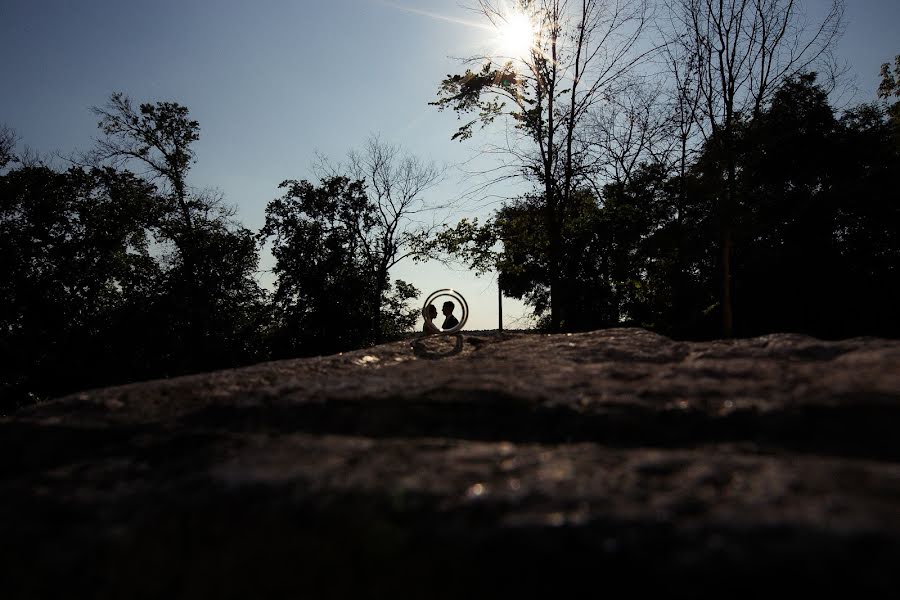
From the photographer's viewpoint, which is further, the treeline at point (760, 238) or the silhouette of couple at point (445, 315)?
the treeline at point (760, 238)

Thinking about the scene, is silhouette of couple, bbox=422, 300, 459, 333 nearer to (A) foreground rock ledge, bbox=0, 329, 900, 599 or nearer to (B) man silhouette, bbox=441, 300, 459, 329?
(B) man silhouette, bbox=441, 300, 459, 329

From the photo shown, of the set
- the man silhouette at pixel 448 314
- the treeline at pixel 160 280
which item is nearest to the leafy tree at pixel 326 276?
the treeline at pixel 160 280

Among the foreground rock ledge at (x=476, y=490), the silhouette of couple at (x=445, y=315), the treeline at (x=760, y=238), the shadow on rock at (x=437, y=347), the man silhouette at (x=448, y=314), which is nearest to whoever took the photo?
the foreground rock ledge at (x=476, y=490)

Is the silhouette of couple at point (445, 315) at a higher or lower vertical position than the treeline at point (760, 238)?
lower

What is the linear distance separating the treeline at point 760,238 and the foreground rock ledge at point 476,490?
12.3 m

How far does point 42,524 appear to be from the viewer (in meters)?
1.20

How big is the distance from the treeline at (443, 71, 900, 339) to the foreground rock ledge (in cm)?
1229

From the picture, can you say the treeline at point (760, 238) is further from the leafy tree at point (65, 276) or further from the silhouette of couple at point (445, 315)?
the leafy tree at point (65, 276)

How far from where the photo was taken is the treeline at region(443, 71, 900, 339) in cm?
1496

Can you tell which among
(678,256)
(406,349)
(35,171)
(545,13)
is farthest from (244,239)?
(406,349)

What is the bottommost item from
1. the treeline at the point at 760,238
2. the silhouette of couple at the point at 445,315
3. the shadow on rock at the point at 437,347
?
the shadow on rock at the point at 437,347

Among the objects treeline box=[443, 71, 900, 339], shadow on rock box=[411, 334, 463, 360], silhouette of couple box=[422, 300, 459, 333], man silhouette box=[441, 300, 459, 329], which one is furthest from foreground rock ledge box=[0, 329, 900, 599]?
treeline box=[443, 71, 900, 339]

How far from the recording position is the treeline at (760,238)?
1496cm

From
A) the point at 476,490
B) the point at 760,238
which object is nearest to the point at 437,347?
Answer: the point at 476,490
